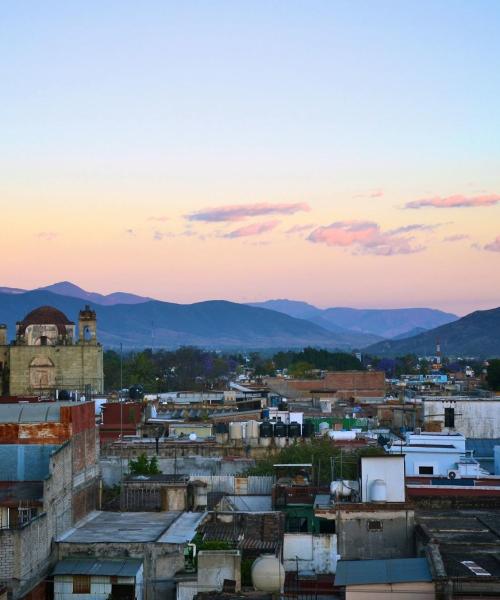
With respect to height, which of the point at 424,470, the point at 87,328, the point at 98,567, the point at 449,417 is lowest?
the point at 98,567

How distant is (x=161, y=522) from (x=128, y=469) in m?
8.13

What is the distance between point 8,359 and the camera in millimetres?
68500

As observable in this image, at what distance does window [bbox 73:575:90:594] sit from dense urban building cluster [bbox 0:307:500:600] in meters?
0.02

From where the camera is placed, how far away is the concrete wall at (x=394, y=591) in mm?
20719

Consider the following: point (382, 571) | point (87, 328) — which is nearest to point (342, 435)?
point (382, 571)

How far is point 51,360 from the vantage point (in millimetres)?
67812

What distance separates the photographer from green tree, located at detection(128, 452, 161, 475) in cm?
3697

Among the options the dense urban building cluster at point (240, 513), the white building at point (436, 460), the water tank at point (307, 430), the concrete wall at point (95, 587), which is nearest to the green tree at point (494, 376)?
the dense urban building cluster at point (240, 513)

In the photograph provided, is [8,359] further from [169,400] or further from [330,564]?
[330,564]

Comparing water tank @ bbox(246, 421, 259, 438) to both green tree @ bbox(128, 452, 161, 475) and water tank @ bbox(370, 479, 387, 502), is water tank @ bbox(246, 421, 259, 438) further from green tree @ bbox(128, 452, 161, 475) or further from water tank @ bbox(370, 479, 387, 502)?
water tank @ bbox(370, 479, 387, 502)

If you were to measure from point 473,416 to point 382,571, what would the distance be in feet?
93.0

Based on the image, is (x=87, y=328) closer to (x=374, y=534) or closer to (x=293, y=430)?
(x=293, y=430)

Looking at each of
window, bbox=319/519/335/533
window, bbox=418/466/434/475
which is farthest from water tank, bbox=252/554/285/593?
window, bbox=418/466/434/475

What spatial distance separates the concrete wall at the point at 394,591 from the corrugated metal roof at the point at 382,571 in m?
0.08
